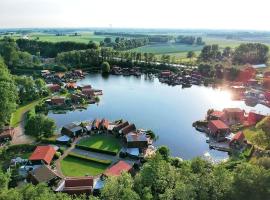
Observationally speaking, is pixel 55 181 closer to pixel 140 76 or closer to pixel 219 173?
pixel 219 173

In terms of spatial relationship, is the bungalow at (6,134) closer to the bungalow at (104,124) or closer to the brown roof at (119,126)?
the bungalow at (104,124)

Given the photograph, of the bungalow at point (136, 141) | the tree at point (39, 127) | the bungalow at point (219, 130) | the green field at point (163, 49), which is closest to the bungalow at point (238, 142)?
the bungalow at point (219, 130)

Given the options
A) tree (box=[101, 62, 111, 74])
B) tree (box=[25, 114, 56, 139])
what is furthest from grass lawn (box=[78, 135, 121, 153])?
tree (box=[101, 62, 111, 74])

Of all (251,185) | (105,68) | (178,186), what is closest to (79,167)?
(178,186)

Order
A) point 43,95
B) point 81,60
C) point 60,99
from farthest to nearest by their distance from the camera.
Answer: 1. point 81,60
2. point 43,95
3. point 60,99

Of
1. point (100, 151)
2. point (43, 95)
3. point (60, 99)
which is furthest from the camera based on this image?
point (43, 95)

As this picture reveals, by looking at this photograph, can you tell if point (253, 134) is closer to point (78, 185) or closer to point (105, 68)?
point (78, 185)

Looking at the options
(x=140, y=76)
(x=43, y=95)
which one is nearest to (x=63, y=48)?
(x=140, y=76)

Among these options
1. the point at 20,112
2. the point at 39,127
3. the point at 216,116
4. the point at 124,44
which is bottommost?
the point at 20,112
